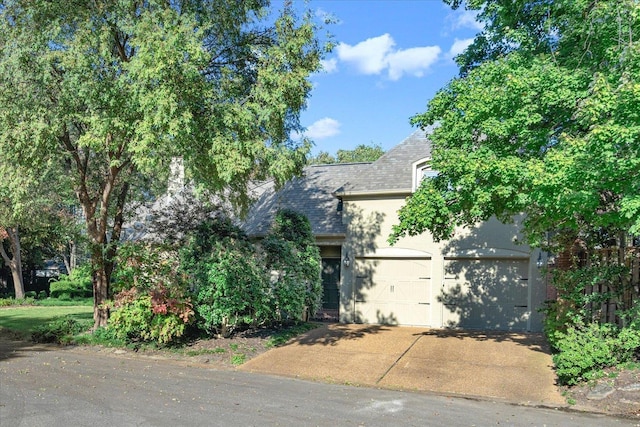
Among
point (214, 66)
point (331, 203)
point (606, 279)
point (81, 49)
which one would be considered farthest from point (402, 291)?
point (81, 49)

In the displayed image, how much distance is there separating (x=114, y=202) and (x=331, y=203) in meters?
6.79

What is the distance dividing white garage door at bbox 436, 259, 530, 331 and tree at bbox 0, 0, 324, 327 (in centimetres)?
600

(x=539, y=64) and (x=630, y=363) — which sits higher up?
(x=539, y=64)

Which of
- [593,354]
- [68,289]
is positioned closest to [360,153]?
[68,289]

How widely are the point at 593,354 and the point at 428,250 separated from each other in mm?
6463

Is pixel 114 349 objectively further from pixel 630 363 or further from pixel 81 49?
pixel 630 363

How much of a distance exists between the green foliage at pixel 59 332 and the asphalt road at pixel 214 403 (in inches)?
110

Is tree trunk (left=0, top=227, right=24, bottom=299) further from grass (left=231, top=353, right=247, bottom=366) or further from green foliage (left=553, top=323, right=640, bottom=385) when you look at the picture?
green foliage (left=553, top=323, right=640, bottom=385)

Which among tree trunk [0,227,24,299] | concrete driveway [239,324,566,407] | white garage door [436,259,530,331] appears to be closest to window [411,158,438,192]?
white garage door [436,259,530,331]

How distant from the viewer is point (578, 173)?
757 centimetres

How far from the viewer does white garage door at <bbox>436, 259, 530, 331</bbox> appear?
13555mm

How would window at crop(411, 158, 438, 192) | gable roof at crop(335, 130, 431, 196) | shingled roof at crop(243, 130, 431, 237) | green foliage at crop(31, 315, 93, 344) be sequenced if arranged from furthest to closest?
shingled roof at crop(243, 130, 431, 237), gable roof at crop(335, 130, 431, 196), window at crop(411, 158, 438, 192), green foliage at crop(31, 315, 93, 344)

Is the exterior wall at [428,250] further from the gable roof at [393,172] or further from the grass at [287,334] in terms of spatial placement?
the grass at [287,334]

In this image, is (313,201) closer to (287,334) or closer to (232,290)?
(287,334)
